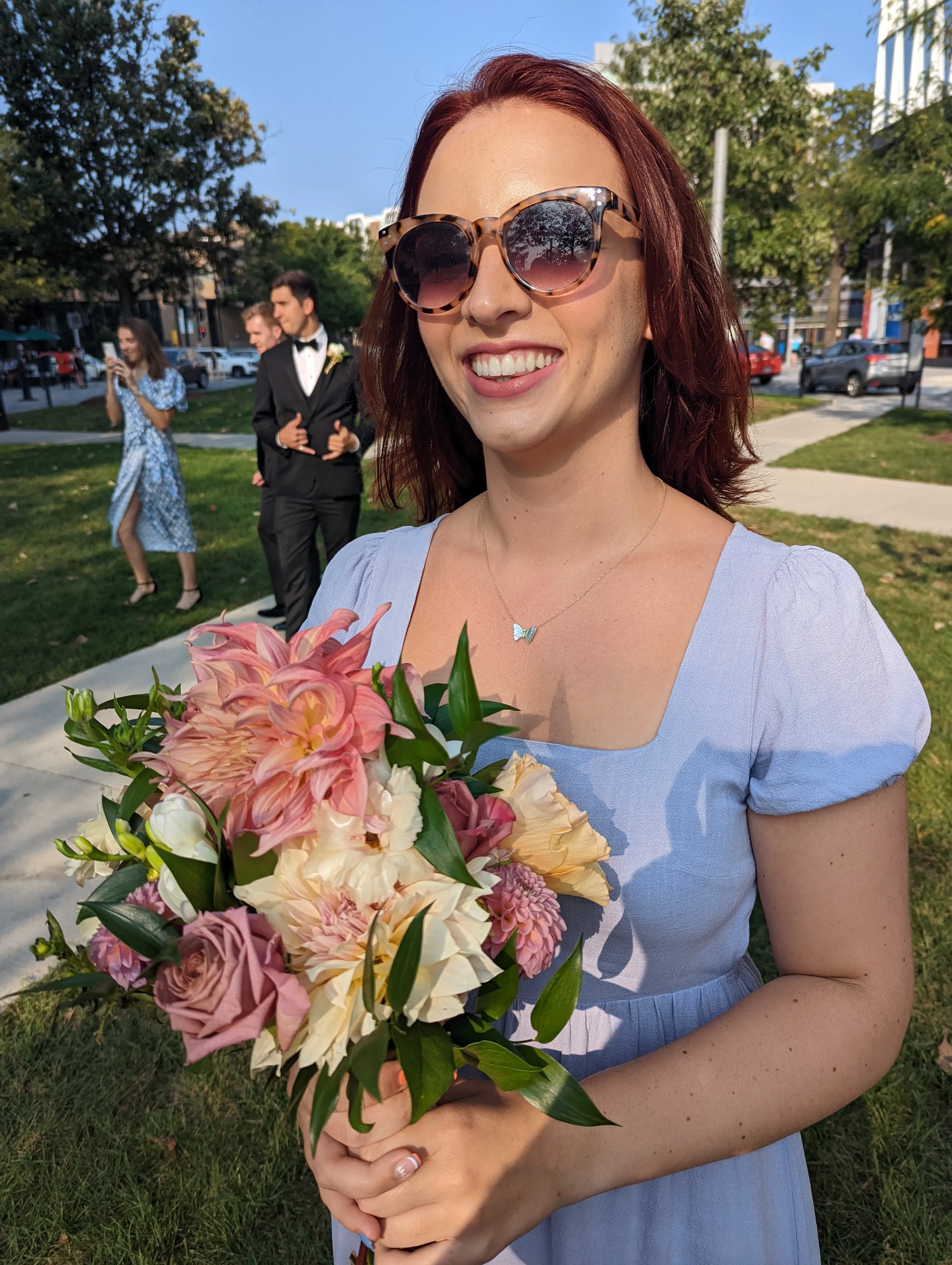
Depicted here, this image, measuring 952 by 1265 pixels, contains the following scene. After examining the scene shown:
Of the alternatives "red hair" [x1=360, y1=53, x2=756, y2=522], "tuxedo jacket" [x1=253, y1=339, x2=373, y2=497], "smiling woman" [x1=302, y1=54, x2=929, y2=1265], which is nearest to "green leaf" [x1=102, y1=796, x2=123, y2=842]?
"smiling woman" [x1=302, y1=54, x2=929, y2=1265]

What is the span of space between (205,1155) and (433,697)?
2313mm

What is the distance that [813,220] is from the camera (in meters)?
17.2

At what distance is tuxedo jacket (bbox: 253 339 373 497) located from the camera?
20.1 feet

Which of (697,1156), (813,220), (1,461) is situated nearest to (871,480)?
(813,220)

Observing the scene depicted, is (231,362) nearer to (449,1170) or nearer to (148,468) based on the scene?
(148,468)

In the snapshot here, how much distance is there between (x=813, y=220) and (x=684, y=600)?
18666mm

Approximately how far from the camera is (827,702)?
124cm

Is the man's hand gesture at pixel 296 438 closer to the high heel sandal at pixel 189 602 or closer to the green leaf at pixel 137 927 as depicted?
the high heel sandal at pixel 189 602

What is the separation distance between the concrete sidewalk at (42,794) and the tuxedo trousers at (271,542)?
2.58 ft

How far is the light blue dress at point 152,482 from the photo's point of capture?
24.5ft

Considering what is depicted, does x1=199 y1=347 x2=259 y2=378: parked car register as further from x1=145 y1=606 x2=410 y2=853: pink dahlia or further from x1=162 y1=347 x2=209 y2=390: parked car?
x1=145 y1=606 x2=410 y2=853: pink dahlia

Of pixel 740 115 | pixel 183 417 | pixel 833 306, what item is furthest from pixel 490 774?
pixel 833 306

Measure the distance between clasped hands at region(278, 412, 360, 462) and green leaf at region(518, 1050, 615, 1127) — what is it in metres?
5.45

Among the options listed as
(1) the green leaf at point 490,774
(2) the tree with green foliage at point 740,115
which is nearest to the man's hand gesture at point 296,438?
(1) the green leaf at point 490,774
